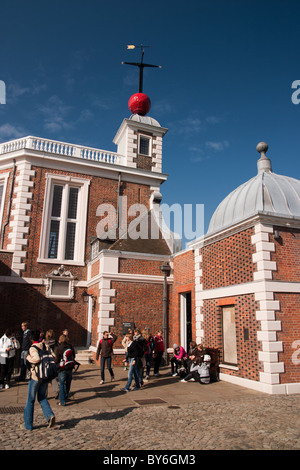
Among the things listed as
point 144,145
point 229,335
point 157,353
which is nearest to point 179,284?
point 157,353

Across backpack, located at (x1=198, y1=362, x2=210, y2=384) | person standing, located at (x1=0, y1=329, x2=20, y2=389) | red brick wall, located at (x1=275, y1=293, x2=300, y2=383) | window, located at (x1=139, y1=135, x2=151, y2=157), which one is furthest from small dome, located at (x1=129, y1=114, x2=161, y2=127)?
person standing, located at (x1=0, y1=329, x2=20, y2=389)

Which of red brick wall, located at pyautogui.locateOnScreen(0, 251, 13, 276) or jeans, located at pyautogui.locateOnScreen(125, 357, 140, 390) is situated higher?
red brick wall, located at pyautogui.locateOnScreen(0, 251, 13, 276)

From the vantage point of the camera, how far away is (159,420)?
680 cm

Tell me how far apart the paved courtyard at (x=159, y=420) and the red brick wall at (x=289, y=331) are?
2.34ft

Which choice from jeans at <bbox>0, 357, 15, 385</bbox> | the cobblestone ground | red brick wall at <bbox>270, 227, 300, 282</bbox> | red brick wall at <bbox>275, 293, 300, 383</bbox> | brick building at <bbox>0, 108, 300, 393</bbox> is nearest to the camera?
the cobblestone ground

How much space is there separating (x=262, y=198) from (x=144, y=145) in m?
12.6

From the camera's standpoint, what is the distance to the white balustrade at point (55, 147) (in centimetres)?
1898

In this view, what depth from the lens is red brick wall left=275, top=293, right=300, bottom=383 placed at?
31.4 feet

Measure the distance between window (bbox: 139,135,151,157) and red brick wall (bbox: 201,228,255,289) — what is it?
35.2 ft

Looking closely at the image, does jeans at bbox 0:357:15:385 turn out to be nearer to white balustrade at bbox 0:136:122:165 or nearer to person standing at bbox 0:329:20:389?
person standing at bbox 0:329:20:389

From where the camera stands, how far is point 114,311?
14.0m

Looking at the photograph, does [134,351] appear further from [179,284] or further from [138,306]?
[179,284]
